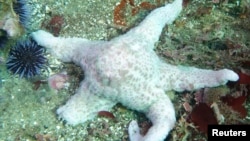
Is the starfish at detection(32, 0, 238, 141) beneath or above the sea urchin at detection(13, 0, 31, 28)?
beneath

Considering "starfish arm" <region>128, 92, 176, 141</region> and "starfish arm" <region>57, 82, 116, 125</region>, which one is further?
"starfish arm" <region>57, 82, 116, 125</region>

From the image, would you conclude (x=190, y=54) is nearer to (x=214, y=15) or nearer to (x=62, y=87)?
(x=214, y=15)

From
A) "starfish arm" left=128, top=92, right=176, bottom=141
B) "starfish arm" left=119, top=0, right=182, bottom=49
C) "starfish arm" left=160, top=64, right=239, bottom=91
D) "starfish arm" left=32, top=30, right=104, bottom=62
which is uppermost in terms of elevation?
"starfish arm" left=119, top=0, right=182, bottom=49

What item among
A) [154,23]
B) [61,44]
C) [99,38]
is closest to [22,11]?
[61,44]

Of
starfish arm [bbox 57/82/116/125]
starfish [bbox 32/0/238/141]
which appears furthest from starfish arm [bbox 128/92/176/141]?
starfish arm [bbox 57/82/116/125]

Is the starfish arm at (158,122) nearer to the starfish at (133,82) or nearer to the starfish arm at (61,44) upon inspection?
the starfish at (133,82)

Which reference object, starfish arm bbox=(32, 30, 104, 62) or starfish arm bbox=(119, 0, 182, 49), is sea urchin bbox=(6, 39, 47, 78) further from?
starfish arm bbox=(119, 0, 182, 49)

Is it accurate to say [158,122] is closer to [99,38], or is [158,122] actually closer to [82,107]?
[82,107]
